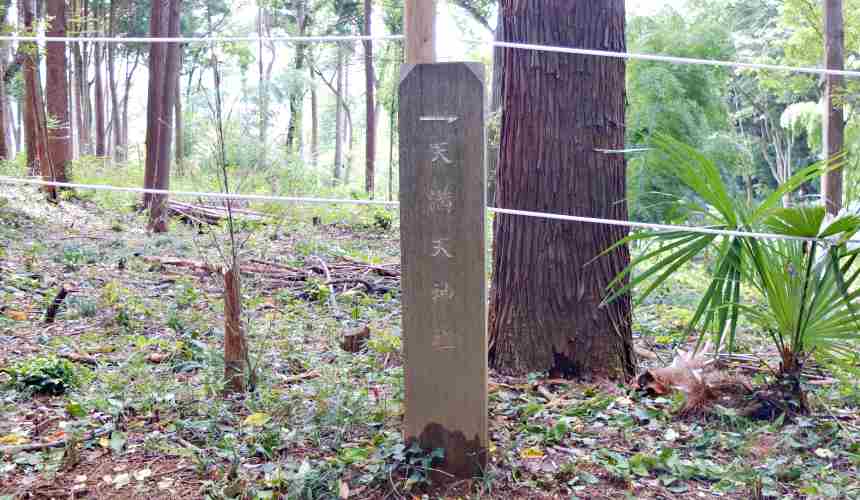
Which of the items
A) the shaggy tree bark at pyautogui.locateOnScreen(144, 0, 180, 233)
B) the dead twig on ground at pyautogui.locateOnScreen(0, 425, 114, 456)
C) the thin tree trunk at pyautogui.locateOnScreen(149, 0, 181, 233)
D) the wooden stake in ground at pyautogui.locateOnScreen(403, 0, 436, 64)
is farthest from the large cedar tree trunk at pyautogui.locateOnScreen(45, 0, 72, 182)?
the wooden stake in ground at pyautogui.locateOnScreen(403, 0, 436, 64)

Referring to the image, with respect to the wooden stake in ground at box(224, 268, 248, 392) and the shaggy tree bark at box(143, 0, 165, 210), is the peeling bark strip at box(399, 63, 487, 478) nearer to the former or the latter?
the wooden stake in ground at box(224, 268, 248, 392)

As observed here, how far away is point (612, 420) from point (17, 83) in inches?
1013

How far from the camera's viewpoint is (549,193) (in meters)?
4.13

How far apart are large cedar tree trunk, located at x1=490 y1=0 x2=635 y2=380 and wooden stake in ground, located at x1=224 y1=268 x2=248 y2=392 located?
1519 mm

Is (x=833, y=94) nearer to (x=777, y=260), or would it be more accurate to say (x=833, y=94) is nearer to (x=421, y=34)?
(x=777, y=260)

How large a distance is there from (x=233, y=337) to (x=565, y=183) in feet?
6.52

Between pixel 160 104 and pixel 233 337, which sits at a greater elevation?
pixel 160 104

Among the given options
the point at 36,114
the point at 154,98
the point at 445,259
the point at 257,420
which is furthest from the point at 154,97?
the point at 445,259

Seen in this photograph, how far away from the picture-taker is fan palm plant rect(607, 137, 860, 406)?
332 centimetres

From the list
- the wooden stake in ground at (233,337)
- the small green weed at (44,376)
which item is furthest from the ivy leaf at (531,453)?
the small green weed at (44,376)

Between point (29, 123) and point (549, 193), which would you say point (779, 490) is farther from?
point (29, 123)

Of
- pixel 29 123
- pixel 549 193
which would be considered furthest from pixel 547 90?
pixel 29 123

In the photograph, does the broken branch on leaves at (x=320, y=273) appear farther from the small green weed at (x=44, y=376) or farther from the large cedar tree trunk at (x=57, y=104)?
the large cedar tree trunk at (x=57, y=104)

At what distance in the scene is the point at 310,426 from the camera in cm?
339
